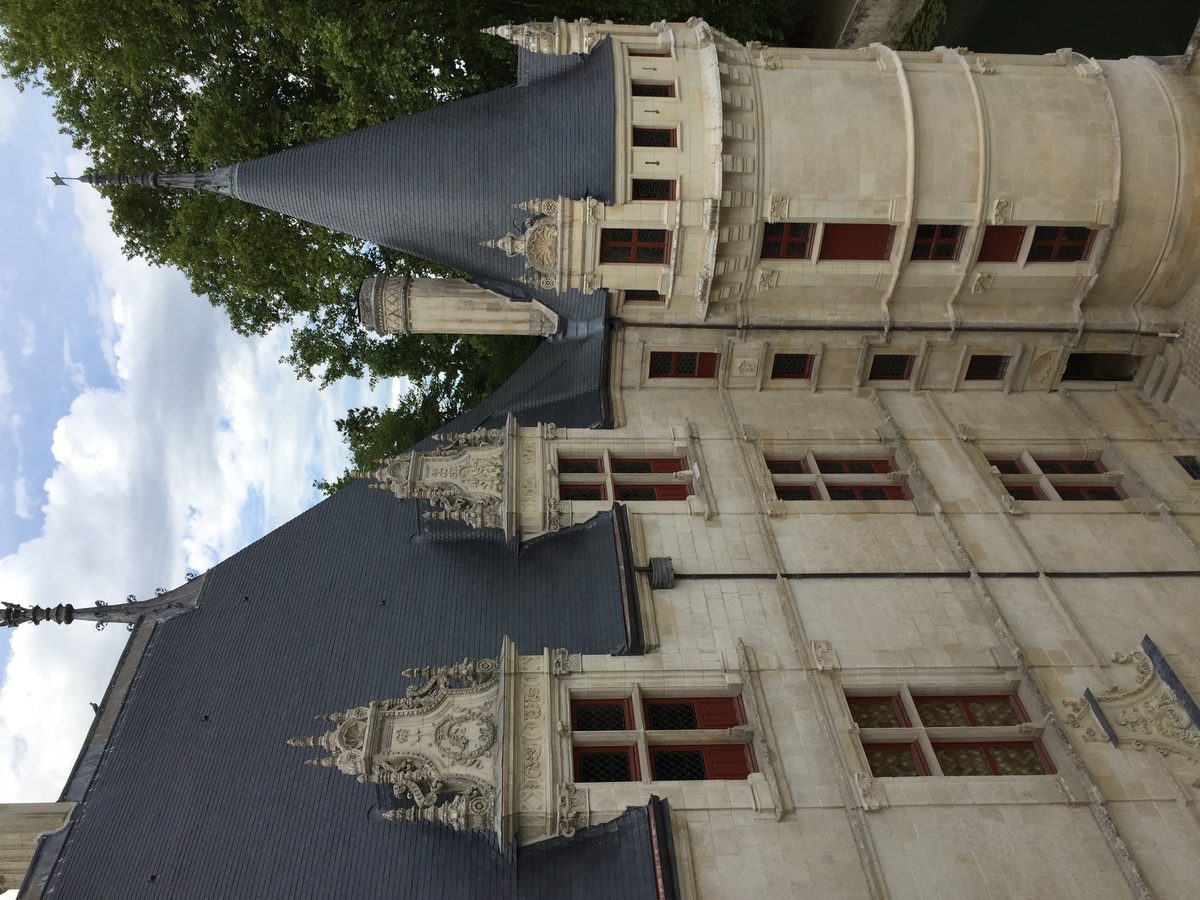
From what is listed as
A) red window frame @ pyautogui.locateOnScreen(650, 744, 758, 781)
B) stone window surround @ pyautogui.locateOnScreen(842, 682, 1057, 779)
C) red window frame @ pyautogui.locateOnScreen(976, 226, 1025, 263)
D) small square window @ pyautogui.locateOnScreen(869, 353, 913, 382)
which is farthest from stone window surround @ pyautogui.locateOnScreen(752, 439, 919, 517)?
red window frame @ pyautogui.locateOnScreen(650, 744, 758, 781)

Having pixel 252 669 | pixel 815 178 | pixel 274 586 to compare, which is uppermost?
pixel 815 178

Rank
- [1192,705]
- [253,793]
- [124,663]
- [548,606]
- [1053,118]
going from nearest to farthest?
[1192,705] → [253,793] → [548,606] → [124,663] → [1053,118]

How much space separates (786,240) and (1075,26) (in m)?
18.2

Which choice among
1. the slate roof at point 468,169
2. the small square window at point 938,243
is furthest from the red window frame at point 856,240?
the slate roof at point 468,169

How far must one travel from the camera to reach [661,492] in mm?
20188

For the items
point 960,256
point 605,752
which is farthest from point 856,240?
point 605,752

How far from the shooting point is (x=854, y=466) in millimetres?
21562

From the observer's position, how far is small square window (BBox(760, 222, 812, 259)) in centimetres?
2119

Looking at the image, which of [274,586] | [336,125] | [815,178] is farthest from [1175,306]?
[336,125]

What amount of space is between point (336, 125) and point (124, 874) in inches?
884

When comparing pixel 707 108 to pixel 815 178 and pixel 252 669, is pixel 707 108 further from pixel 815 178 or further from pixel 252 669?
pixel 252 669

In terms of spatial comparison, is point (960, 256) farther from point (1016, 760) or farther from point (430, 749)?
point (430, 749)

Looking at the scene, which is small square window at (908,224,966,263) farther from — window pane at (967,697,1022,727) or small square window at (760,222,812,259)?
window pane at (967,697,1022,727)

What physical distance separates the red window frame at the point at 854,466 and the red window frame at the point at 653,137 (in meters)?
8.28
